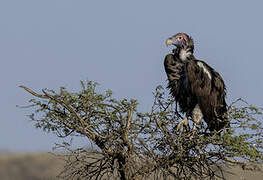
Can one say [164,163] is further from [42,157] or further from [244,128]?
[42,157]

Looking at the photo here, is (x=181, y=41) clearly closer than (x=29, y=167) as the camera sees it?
Yes

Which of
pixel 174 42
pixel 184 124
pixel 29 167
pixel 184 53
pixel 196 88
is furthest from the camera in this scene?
pixel 29 167

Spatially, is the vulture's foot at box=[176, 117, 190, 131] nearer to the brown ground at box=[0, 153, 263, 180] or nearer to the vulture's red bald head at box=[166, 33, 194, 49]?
the vulture's red bald head at box=[166, 33, 194, 49]

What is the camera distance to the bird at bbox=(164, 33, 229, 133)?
11570mm

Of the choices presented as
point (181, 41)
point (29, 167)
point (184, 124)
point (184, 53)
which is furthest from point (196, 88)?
point (29, 167)

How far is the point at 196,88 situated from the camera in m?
11.7

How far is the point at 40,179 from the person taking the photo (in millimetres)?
40094

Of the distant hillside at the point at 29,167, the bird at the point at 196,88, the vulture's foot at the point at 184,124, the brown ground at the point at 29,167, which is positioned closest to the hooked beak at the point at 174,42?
the bird at the point at 196,88

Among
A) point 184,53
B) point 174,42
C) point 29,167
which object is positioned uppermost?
point 29,167

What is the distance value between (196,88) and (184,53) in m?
1.02

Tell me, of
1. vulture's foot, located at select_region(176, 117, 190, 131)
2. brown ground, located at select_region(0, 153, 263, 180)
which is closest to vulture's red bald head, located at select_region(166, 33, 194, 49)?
vulture's foot, located at select_region(176, 117, 190, 131)

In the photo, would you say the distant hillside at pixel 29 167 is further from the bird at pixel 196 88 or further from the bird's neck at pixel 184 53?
the bird at pixel 196 88

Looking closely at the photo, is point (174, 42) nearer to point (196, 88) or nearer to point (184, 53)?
point (184, 53)

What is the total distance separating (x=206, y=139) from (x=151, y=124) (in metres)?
0.90
